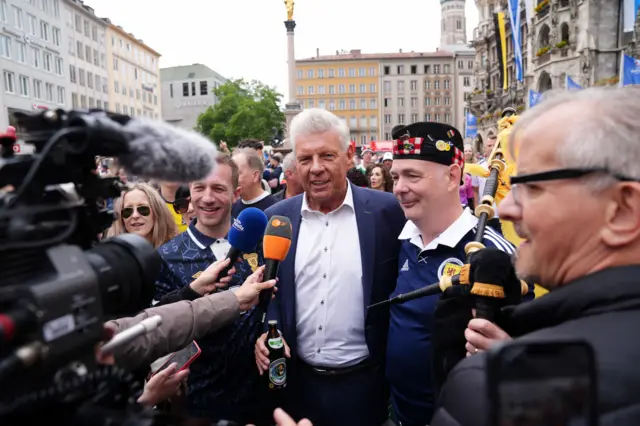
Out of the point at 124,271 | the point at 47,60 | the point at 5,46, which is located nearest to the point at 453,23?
the point at 47,60

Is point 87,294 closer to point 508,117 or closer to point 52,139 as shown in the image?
point 52,139

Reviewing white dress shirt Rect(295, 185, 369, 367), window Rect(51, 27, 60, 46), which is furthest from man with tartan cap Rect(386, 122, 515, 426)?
window Rect(51, 27, 60, 46)

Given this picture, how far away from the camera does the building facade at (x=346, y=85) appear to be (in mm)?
88625

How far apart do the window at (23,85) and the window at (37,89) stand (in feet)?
3.49

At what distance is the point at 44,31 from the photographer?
44.9 metres

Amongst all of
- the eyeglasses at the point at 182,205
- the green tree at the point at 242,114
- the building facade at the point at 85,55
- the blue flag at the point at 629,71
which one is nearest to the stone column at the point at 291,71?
the green tree at the point at 242,114

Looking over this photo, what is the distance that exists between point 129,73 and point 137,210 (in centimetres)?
6649

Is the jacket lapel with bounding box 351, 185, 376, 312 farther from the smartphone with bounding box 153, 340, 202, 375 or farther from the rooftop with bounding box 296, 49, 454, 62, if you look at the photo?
the rooftop with bounding box 296, 49, 454, 62

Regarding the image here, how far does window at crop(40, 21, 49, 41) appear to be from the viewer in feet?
145

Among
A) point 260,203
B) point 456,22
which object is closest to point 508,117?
point 260,203

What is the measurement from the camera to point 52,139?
1008mm

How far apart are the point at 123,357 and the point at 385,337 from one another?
1.64m

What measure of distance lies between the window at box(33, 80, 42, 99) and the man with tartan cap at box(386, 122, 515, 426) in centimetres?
4690

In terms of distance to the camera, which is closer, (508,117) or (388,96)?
(508,117)
